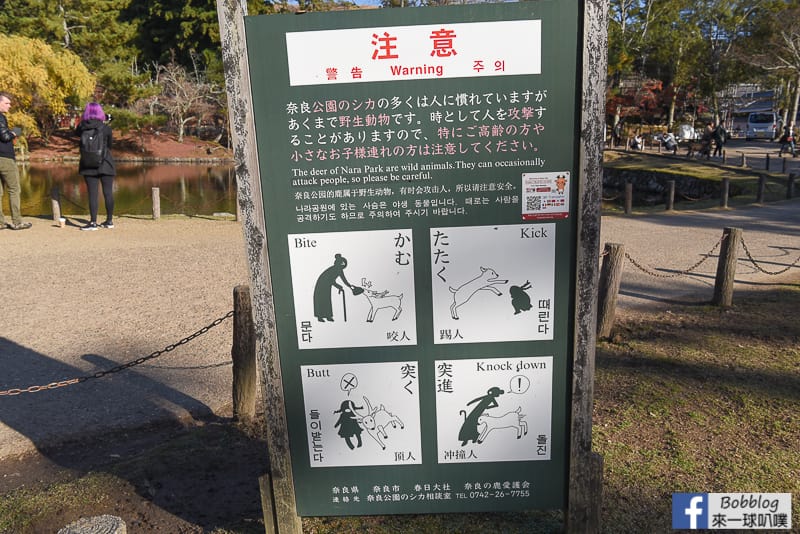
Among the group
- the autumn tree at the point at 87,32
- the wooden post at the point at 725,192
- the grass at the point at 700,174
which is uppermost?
the autumn tree at the point at 87,32

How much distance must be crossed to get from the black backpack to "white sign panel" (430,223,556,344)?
9.30 metres

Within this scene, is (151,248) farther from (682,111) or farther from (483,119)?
(682,111)

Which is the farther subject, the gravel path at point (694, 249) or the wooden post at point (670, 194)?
the wooden post at point (670, 194)

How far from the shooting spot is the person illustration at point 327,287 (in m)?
2.55

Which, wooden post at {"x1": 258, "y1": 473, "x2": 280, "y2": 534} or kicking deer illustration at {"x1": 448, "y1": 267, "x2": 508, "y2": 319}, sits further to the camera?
wooden post at {"x1": 258, "y1": 473, "x2": 280, "y2": 534}

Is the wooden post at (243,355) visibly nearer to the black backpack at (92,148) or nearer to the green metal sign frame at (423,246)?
the green metal sign frame at (423,246)

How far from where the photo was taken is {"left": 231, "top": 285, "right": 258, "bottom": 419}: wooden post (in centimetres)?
396

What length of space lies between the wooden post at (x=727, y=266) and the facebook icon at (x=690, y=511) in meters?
3.91

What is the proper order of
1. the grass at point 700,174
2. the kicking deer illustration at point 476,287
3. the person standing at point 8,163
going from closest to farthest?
the kicking deer illustration at point 476,287, the person standing at point 8,163, the grass at point 700,174

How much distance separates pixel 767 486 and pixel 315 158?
2923 millimetres

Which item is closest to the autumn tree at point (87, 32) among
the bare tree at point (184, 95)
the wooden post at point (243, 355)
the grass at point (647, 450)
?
the bare tree at point (184, 95)

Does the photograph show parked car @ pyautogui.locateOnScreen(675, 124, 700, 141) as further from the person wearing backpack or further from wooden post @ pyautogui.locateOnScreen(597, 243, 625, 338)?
wooden post @ pyautogui.locateOnScreen(597, 243, 625, 338)

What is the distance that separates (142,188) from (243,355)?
2050 centimetres

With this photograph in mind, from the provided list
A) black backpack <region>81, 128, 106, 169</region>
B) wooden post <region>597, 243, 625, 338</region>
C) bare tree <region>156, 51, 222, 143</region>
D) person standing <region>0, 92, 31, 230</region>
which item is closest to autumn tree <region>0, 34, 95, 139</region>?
bare tree <region>156, 51, 222, 143</region>
